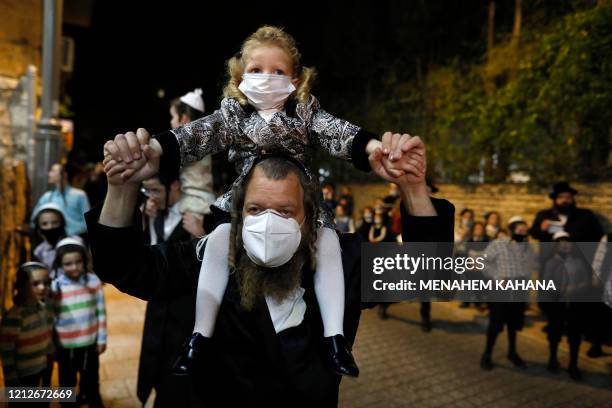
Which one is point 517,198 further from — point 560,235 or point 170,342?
point 170,342

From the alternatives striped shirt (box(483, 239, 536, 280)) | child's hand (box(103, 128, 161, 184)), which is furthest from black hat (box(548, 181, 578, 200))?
child's hand (box(103, 128, 161, 184))

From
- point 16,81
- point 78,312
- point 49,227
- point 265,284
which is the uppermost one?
point 16,81

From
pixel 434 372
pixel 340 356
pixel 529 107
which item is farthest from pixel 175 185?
pixel 529 107

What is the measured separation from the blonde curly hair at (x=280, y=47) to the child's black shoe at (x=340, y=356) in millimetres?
1048

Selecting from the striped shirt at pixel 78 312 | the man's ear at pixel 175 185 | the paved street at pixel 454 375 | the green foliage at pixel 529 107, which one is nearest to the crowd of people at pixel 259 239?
the man's ear at pixel 175 185

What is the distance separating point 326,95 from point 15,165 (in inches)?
463

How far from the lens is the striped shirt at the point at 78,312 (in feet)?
12.0

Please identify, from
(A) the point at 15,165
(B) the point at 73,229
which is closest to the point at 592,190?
(B) the point at 73,229

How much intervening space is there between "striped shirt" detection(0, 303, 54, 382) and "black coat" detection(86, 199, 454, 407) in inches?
89.6

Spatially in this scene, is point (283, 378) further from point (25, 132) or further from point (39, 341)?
point (25, 132)

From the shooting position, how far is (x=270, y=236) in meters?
1.60

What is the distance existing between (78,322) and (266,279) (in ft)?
9.07

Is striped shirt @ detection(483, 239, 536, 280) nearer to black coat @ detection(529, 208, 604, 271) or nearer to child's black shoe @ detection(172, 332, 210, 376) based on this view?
black coat @ detection(529, 208, 604, 271)

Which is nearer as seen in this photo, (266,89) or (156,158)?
(156,158)
